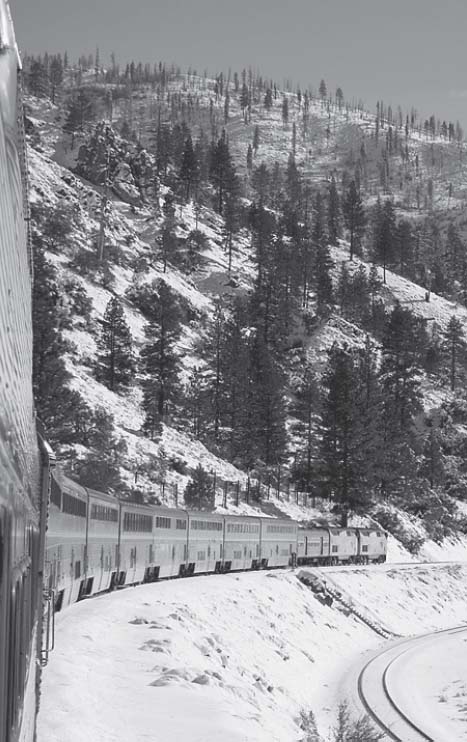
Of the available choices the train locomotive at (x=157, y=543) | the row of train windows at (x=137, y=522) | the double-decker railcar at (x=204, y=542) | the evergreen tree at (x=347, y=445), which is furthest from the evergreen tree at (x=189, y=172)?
the row of train windows at (x=137, y=522)

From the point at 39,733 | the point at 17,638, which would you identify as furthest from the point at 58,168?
the point at 17,638

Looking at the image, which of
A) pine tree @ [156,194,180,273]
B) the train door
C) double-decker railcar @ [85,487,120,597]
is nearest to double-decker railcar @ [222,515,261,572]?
double-decker railcar @ [85,487,120,597]

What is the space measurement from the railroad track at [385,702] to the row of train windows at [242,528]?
31.6ft

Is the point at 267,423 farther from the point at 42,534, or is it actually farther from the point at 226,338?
the point at 42,534

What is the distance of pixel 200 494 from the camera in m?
63.4

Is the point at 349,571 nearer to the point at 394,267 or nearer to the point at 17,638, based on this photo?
the point at 17,638

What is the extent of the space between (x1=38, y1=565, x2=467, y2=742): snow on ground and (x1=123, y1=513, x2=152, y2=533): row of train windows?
2035 mm

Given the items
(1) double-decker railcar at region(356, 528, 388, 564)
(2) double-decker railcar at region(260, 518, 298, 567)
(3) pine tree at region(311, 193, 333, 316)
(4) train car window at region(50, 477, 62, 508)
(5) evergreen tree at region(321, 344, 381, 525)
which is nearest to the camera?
(4) train car window at region(50, 477, 62, 508)

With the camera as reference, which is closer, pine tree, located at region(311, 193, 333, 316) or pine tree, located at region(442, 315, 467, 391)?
pine tree, located at region(311, 193, 333, 316)

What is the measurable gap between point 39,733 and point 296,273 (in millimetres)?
Answer: 109302

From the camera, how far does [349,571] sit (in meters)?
50.2

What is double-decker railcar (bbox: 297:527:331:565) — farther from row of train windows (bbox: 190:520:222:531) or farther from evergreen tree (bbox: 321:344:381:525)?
evergreen tree (bbox: 321:344:381:525)

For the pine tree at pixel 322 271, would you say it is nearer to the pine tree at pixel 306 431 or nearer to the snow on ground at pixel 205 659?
the pine tree at pixel 306 431

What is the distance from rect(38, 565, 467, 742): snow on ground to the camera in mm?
14844
